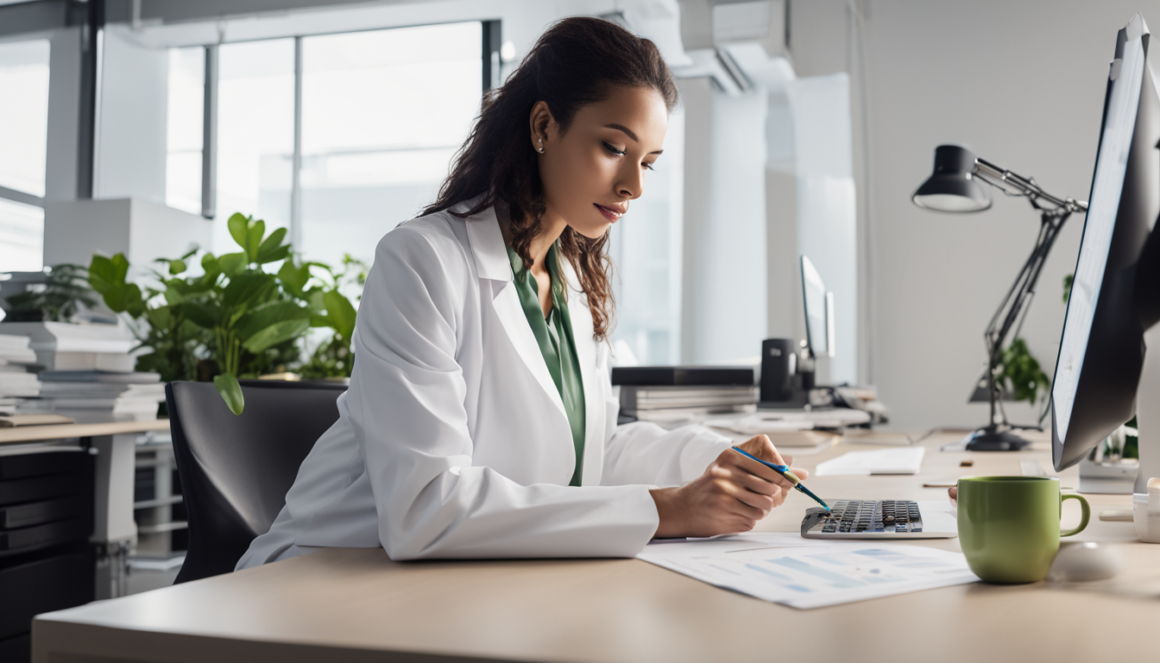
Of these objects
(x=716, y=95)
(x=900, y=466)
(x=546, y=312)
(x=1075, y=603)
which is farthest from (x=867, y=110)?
(x=1075, y=603)

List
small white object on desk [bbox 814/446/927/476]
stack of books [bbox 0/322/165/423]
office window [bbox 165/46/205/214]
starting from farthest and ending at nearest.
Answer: office window [bbox 165/46/205/214], stack of books [bbox 0/322/165/423], small white object on desk [bbox 814/446/927/476]

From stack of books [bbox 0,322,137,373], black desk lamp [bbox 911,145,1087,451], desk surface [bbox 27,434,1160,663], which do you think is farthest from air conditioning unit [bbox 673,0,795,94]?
desk surface [bbox 27,434,1160,663]

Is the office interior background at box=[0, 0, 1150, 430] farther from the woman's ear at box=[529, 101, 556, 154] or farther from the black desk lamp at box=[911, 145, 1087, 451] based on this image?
the woman's ear at box=[529, 101, 556, 154]

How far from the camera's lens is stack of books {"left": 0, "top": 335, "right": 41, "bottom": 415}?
2203mm

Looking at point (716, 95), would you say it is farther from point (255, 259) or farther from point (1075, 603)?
point (1075, 603)

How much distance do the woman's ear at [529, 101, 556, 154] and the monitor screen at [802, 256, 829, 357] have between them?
1774 mm

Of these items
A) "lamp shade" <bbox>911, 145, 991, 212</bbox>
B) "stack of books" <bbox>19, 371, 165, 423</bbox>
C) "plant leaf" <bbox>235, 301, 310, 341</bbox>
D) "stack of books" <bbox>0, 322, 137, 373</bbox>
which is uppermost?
"lamp shade" <bbox>911, 145, 991, 212</bbox>

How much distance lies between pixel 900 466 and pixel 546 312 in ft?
2.63

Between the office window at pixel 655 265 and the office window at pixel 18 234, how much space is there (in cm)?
290

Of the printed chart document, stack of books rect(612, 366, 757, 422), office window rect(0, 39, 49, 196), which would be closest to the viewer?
the printed chart document

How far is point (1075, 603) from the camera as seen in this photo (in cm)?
58

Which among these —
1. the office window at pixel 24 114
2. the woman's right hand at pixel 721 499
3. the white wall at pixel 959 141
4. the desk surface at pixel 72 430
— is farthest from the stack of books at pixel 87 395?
the white wall at pixel 959 141

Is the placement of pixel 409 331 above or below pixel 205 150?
below

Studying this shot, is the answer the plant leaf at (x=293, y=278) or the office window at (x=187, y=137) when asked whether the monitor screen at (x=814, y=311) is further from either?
the office window at (x=187, y=137)
